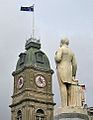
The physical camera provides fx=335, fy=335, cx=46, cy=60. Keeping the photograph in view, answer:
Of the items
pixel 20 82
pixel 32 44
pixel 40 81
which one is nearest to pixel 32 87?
pixel 40 81

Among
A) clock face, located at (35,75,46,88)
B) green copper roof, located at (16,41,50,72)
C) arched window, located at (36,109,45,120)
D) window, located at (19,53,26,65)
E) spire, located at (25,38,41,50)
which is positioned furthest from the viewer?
spire, located at (25,38,41,50)

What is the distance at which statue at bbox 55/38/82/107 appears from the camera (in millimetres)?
14422

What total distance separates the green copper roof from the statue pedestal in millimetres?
65211

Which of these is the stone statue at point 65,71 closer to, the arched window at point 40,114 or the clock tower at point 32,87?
the clock tower at point 32,87

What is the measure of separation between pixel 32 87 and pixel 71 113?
64397 mm

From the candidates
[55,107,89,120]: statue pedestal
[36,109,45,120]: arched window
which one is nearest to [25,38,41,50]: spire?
[36,109,45,120]: arched window

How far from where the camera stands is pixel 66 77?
1455 cm

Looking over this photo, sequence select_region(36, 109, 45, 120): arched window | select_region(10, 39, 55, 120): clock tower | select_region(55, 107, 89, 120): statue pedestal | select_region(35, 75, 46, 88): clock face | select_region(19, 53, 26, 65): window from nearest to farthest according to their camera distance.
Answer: select_region(55, 107, 89, 120): statue pedestal < select_region(10, 39, 55, 120): clock tower < select_region(36, 109, 45, 120): arched window < select_region(35, 75, 46, 88): clock face < select_region(19, 53, 26, 65): window

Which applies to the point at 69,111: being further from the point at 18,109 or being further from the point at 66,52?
the point at 18,109

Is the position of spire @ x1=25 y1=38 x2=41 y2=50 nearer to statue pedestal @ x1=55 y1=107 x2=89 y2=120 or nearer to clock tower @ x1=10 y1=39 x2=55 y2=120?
clock tower @ x1=10 y1=39 x2=55 y2=120

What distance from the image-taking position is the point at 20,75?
8100cm

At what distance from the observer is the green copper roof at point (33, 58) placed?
8056 cm

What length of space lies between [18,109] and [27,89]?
5684mm

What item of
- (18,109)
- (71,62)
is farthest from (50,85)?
(71,62)
